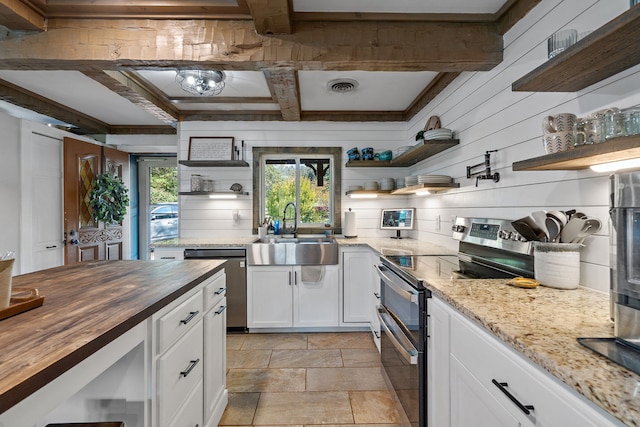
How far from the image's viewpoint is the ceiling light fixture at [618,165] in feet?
3.29

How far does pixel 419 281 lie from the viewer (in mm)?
1455

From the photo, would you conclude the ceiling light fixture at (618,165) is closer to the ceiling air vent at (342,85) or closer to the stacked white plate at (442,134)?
the stacked white plate at (442,134)

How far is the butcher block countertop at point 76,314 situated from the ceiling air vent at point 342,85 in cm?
203

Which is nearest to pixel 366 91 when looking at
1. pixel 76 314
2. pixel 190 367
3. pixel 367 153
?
pixel 367 153

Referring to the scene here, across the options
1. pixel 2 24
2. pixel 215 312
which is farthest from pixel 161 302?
pixel 2 24

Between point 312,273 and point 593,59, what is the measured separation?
2.55 meters

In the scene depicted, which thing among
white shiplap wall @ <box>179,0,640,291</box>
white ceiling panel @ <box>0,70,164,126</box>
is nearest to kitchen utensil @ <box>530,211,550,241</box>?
white shiplap wall @ <box>179,0,640,291</box>

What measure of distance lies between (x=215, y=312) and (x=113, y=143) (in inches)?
154

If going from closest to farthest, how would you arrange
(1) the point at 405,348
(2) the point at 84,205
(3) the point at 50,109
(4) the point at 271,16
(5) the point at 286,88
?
(1) the point at 405,348 → (4) the point at 271,16 → (5) the point at 286,88 → (3) the point at 50,109 → (2) the point at 84,205

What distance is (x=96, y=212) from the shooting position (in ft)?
12.8

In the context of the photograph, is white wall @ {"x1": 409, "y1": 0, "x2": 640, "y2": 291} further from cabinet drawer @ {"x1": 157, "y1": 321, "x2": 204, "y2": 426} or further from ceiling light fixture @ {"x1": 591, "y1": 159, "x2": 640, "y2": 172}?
cabinet drawer @ {"x1": 157, "y1": 321, "x2": 204, "y2": 426}

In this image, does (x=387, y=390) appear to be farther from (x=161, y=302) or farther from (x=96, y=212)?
(x=96, y=212)

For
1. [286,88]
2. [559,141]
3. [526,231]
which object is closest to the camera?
[559,141]

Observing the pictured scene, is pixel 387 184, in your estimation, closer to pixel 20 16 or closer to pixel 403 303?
pixel 403 303
